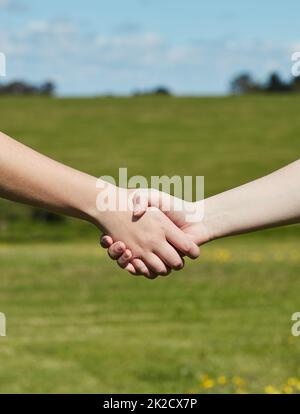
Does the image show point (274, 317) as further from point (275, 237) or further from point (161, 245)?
point (275, 237)

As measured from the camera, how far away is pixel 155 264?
497 centimetres

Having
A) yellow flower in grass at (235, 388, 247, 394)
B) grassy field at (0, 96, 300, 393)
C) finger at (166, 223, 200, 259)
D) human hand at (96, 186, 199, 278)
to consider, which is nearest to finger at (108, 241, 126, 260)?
human hand at (96, 186, 199, 278)

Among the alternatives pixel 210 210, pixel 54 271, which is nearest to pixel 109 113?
pixel 54 271

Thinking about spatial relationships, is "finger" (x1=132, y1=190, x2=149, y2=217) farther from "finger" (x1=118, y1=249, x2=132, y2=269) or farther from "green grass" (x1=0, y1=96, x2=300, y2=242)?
"green grass" (x1=0, y1=96, x2=300, y2=242)

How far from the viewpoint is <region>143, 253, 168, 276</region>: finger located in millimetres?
4973

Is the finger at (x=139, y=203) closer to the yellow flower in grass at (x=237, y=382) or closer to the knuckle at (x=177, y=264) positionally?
the knuckle at (x=177, y=264)

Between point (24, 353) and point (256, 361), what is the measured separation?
2133 mm

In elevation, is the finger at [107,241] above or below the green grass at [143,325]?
below

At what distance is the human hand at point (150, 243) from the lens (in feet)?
16.3

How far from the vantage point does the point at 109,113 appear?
50.8 meters

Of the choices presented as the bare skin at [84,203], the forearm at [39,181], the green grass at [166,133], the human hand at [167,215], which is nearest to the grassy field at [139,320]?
the human hand at [167,215]

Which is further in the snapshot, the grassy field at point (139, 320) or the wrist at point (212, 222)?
the grassy field at point (139, 320)

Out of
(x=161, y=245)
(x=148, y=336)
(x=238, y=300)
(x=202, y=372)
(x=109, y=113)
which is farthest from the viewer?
(x=109, y=113)

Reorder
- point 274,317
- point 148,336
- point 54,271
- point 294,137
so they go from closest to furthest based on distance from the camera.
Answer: point 148,336, point 274,317, point 54,271, point 294,137
